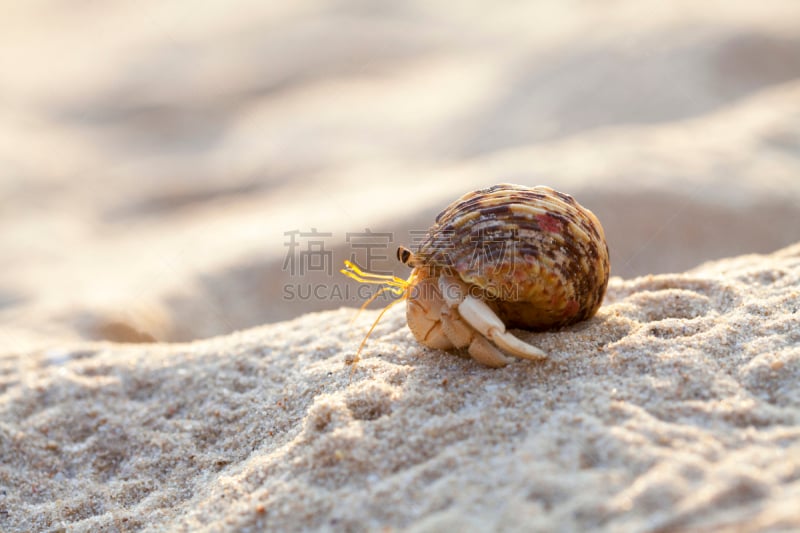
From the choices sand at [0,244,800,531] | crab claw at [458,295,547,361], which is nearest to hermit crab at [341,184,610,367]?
crab claw at [458,295,547,361]

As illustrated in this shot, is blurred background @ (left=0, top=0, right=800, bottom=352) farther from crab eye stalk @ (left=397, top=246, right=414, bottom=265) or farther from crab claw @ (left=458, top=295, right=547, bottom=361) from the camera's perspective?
crab claw @ (left=458, top=295, right=547, bottom=361)

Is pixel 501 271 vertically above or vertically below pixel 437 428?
above

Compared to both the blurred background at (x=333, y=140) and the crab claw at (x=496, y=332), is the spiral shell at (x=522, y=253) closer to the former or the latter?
the crab claw at (x=496, y=332)

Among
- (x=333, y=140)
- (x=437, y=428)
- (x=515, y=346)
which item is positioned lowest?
(x=437, y=428)

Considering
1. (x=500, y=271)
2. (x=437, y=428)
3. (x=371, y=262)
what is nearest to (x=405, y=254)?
(x=500, y=271)

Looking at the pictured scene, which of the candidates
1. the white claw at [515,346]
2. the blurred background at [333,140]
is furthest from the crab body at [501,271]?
the blurred background at [333,140]

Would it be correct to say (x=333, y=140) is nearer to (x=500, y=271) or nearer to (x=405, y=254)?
(x=405, y=254)
